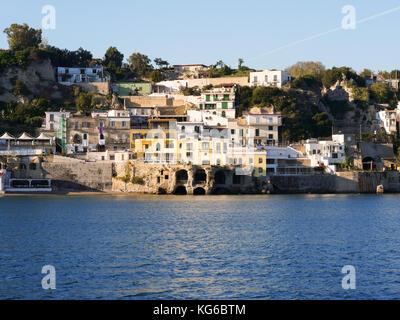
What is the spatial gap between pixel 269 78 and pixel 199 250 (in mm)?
82392

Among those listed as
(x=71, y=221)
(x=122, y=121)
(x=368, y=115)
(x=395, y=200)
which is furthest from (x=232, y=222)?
(x=368, y=115)

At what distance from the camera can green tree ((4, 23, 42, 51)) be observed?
129500mm

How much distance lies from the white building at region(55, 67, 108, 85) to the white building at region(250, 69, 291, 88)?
98.3 feet

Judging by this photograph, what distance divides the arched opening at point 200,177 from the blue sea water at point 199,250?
40.6ft

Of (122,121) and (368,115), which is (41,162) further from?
(368,115)

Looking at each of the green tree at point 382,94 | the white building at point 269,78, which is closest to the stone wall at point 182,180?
the white building at point 269,78

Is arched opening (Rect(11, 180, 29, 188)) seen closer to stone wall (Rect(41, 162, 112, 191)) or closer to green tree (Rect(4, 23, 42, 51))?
stone wall (Rect(41, 162, 112, 191))

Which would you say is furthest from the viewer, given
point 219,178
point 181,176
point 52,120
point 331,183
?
point 52,120

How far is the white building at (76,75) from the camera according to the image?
124 metres

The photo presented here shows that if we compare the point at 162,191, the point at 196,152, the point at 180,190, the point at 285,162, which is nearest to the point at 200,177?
the point at 180,190

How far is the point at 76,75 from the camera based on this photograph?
4882 inches

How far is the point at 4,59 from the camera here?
372 feet

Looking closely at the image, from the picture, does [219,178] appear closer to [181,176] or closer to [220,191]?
[220,191]

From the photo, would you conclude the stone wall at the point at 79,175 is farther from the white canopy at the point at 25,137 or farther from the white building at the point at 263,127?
the white building at the point at 263,127
